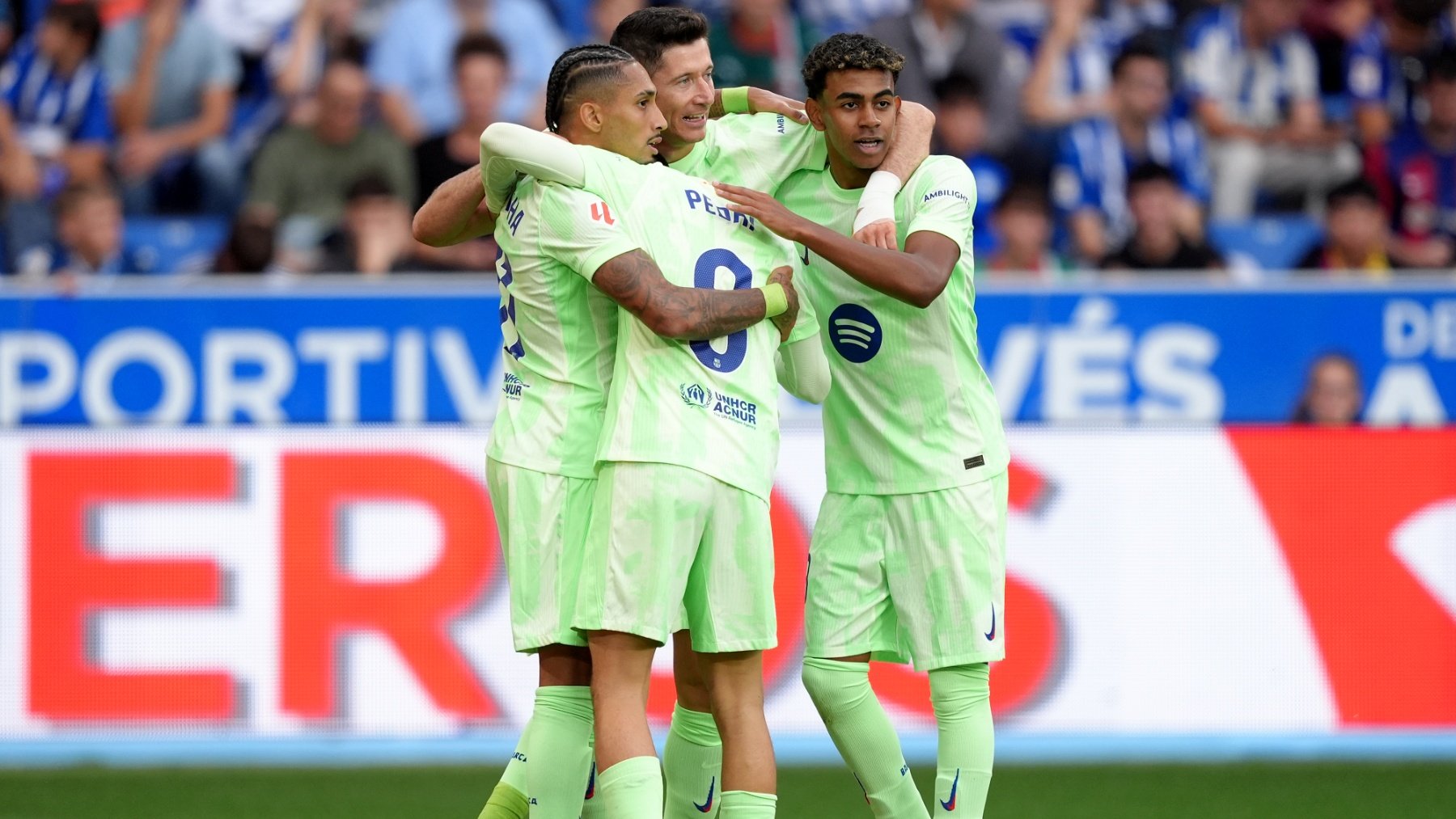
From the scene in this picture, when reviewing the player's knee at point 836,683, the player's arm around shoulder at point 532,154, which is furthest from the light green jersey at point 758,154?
the player's knee at point 836,683

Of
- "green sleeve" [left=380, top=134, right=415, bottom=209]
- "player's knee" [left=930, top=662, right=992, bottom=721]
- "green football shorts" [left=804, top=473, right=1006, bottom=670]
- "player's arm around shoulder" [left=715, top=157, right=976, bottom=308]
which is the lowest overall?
"player's knee" [left=930, top=662, right=992, bottom=721]

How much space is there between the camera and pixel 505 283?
16.0 ft

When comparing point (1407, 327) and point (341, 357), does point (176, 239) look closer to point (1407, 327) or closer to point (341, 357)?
point (341, 357)

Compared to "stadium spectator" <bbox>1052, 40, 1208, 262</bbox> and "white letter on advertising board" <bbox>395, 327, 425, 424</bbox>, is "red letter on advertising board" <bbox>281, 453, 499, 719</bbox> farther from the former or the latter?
"stadium spectator" <bbox>1052, 40, 1208, 262</bbox>

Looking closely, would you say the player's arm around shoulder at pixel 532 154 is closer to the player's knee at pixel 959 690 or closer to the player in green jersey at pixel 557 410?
A: the player in green jersey at pixel 557 410

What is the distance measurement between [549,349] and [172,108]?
6.88 m

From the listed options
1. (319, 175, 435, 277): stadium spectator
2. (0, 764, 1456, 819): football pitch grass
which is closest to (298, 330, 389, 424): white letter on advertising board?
(319, 175, 435, 277): stadium spectator

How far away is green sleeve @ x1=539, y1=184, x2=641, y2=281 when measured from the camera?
4.51 m

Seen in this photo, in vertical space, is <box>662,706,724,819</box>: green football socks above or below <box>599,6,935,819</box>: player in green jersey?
below

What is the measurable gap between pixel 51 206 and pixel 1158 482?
20.4ft

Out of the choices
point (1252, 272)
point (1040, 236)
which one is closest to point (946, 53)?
point (1040, 236)

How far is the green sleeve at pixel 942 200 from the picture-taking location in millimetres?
4918

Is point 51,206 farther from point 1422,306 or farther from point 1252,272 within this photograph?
point 1422,306

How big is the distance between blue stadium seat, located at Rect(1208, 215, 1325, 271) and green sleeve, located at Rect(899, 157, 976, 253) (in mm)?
5894
